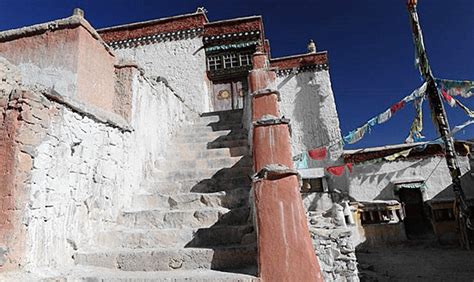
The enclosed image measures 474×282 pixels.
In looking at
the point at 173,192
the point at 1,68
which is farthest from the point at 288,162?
the point at 1,68

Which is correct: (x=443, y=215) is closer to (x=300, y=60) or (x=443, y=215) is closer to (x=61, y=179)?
(x=300, y=60)

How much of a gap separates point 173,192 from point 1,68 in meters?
2.59

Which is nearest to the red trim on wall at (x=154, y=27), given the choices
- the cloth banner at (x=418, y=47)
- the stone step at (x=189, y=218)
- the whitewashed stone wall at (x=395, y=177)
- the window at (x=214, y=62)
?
the window at (x=214, y=62)

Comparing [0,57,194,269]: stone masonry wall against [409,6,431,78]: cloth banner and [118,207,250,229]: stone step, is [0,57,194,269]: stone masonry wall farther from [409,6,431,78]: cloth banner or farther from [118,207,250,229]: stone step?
[409,6,431,78]: cloth banner

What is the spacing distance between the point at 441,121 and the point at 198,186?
982 cm

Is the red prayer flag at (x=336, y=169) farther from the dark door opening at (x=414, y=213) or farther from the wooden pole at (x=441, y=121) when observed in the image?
the wooden pole at (x=441, y=121)

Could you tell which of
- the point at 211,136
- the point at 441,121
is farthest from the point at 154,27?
A: the point at 441,121

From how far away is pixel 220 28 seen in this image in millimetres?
11797

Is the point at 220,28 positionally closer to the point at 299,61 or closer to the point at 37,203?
the point at 299,61

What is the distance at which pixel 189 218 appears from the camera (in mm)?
3332

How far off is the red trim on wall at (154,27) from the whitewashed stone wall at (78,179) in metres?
8.72

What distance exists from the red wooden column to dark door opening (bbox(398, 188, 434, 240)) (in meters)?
10.4

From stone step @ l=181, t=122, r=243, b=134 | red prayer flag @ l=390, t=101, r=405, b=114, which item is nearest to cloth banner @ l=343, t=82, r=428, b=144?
red prayer flag @ l=390, t=101, r=405, b=114

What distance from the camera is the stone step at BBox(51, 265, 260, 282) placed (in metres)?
2.26
